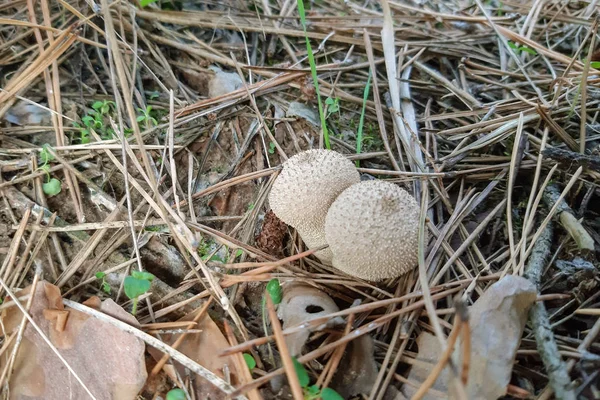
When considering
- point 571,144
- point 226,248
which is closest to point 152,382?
point 226,248

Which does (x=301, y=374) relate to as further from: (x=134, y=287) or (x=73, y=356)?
(x=73, y=356)

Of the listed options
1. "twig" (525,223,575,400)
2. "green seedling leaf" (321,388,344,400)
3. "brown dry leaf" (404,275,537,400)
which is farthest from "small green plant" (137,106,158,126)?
"twig" (525,223,575,400)

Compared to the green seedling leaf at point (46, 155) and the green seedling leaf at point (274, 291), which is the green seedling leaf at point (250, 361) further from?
the green seedling leaf at point (46, 155)

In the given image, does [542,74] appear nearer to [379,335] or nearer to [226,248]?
[379,335]

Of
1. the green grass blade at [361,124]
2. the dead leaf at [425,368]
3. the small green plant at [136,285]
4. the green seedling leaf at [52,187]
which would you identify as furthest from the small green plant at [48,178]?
the dead leaf at [425,368]

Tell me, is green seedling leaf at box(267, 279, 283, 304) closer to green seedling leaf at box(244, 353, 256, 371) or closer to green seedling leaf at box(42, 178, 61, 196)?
green seedling leaf at box(244, 353, 256, 371)

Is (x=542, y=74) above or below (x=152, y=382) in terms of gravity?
above
